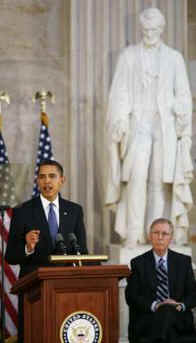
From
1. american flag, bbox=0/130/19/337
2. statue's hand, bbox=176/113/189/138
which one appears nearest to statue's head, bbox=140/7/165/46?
statue's hand, bbox=176/113/189/138

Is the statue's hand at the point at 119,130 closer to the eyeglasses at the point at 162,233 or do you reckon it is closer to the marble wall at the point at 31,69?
the marble wall at the point at 31,69

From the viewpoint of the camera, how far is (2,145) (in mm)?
10453

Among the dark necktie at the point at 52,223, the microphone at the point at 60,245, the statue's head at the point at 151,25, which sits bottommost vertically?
the microphone at the point at 60,245

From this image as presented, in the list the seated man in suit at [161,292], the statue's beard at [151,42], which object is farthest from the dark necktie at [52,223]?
the statue's beard at [151,42]

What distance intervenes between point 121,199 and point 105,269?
154 inches

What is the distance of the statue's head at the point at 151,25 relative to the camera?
9.77 m

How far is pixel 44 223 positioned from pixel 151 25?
363cm

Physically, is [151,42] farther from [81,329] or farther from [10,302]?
[81,329]

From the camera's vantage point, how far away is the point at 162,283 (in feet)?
25.0

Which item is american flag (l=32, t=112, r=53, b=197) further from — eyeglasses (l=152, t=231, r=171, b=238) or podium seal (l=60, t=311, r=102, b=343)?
podium seal (l=60, t=311, r=102, b=343)

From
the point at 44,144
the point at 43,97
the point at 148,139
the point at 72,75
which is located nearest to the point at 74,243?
the point at 148,139

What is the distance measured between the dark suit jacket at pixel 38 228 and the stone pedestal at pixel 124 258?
2.42 metres

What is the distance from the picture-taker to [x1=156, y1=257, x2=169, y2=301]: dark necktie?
757 centimetres

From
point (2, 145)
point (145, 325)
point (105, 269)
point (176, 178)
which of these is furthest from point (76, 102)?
point (105, 269)
